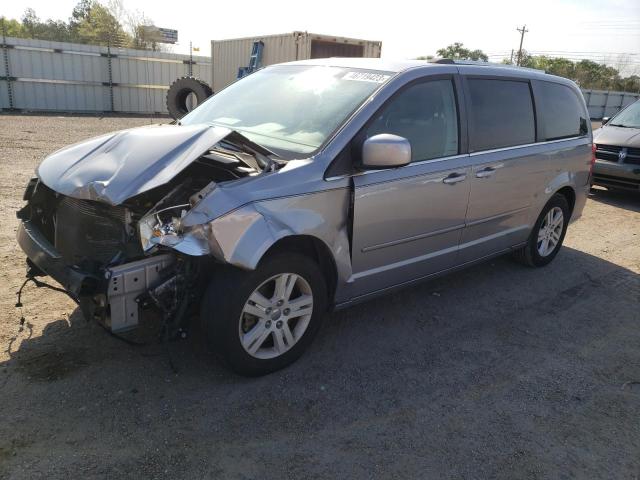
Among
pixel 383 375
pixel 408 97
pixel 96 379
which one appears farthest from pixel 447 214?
pixel 96 379

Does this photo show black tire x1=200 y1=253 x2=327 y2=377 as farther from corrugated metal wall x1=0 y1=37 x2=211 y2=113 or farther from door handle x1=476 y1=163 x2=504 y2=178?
corrugated metal wall x1=0 y1=37 x2=211 y2=113

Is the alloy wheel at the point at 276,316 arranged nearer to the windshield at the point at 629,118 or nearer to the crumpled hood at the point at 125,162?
the crumpled hood at the point at 125,162

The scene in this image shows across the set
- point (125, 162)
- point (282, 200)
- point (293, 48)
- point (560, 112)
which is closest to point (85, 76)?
point (293, 48)

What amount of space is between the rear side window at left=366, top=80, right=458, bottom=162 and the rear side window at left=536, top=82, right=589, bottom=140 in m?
1.44

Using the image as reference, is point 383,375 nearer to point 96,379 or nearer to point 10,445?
point 96,379

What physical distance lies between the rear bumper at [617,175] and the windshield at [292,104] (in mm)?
6905

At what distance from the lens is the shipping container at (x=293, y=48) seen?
14875 millimetres

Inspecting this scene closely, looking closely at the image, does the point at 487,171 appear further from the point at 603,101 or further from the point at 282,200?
the point at 603,101

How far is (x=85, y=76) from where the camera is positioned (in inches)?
757

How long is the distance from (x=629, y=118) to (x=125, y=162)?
9954mm

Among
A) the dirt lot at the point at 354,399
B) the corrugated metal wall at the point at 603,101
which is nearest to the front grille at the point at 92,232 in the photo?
the dirt lot at the point at 354,399

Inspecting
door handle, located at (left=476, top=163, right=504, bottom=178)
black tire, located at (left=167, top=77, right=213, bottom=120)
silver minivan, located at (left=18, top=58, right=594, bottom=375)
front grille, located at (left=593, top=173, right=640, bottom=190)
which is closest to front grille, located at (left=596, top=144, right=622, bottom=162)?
front grille, located at (left=593, top=173, right=640, bottom=190)

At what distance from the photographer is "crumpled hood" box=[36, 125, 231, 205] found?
9.27ft

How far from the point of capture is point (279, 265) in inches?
119
